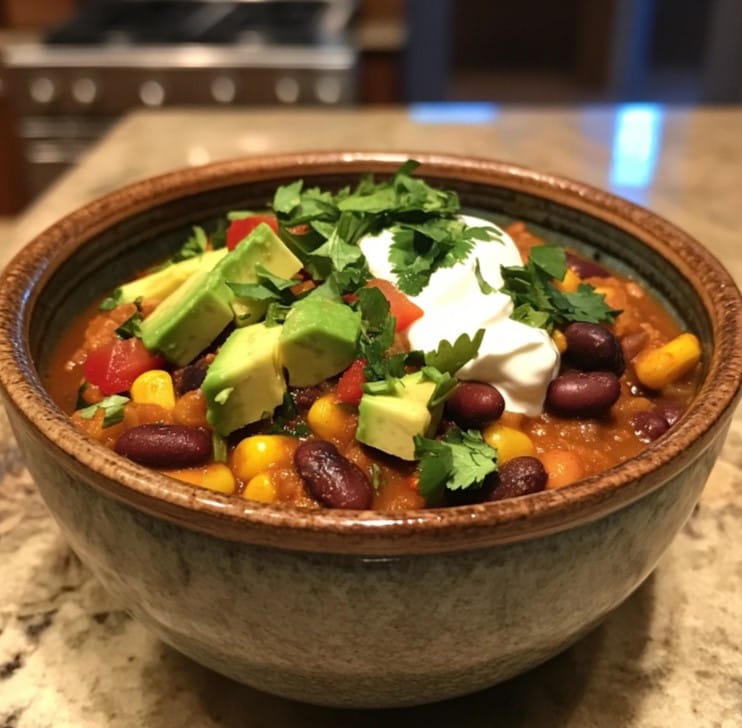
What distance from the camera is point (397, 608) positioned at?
39.6 inches

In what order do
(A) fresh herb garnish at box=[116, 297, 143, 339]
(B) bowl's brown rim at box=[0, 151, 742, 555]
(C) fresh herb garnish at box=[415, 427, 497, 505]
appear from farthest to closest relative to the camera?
(A) fresh herb garnish at box=[116, 297, 143, 339] → (C) fresh herb garnish at box=[415, 427, 497, 505] → (B) bowl's brown rim at box=[0, 151, 742, 555]

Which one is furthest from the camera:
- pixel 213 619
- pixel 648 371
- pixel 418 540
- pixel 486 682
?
pixel 648 371

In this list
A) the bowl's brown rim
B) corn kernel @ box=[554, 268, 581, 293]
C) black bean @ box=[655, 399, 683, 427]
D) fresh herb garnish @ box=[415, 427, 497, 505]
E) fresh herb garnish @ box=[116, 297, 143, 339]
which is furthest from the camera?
corn kernel @ box=[554, 268, 581, 293]

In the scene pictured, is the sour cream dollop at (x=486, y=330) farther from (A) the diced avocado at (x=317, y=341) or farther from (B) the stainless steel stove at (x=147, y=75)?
(B) the stainless steel stove at (x=147, y=75)

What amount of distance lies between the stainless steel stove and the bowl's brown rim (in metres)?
3.47

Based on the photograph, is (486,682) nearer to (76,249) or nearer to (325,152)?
(76,249)

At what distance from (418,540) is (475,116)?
2.79 metres

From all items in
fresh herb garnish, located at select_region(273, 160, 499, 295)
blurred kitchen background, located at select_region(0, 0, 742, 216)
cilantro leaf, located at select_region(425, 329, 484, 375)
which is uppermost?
fresh herb garnish, located at select_region(273, 160, 499, 295)

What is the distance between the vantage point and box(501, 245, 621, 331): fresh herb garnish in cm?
146

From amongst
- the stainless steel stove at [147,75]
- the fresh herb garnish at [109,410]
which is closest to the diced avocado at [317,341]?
the fresh herb garnish at [109,410]

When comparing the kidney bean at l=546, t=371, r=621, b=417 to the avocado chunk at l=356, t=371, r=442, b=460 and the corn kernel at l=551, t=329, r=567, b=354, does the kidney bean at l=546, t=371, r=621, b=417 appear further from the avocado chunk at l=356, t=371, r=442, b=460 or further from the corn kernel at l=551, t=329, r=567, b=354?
the avocado chunk at l=356, t=371, r=442, b=460

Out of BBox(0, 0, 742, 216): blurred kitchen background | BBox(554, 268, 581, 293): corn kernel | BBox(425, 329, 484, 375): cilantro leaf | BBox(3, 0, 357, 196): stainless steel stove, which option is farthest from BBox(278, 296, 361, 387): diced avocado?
BBox(3, 0, 357, 196): stainless steel stove

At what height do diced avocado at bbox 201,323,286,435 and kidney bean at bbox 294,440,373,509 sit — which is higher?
diced avocado at bbox 201,323,286,435

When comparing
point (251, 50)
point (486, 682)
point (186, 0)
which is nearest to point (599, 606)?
point (486, 682)
